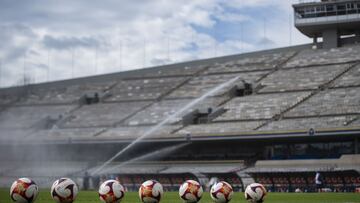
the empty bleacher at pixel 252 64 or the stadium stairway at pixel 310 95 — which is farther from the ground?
the empty bleacher at pixel 252 64

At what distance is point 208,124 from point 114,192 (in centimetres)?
5317

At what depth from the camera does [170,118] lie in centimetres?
8388

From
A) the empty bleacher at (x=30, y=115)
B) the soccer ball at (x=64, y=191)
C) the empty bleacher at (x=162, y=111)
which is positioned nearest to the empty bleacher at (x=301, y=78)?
the empty bleacher at (x=162, y=111)

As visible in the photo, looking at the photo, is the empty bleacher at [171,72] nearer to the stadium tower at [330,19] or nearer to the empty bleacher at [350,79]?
the stadium tower at [330,19]

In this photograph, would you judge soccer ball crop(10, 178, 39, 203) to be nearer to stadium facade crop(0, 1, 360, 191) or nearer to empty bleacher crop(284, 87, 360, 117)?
stadium facade crop(0, 1, 360, 191)

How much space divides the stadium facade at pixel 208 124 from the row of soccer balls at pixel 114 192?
32.4m

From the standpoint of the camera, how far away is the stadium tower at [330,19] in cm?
9069

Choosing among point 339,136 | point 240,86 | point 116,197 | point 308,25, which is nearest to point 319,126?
point 339,136

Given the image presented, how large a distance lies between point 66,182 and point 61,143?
194 feet

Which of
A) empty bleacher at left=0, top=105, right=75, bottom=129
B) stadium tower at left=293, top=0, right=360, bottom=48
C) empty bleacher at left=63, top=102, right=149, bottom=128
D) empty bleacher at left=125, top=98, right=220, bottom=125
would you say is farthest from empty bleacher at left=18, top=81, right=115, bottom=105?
stadium tower at left=293, top=0, right=360, bottom=48

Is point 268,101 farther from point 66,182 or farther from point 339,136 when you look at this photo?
point 66,182

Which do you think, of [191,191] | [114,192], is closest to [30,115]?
[191,191]

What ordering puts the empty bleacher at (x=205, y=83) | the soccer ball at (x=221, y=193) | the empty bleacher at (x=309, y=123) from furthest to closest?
the empty bleacher at (x=205, y=83)
the empty bleacher at (x=309, y=123)
the soccer ball at (x=221, y=193)

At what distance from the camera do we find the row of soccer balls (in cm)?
2658
